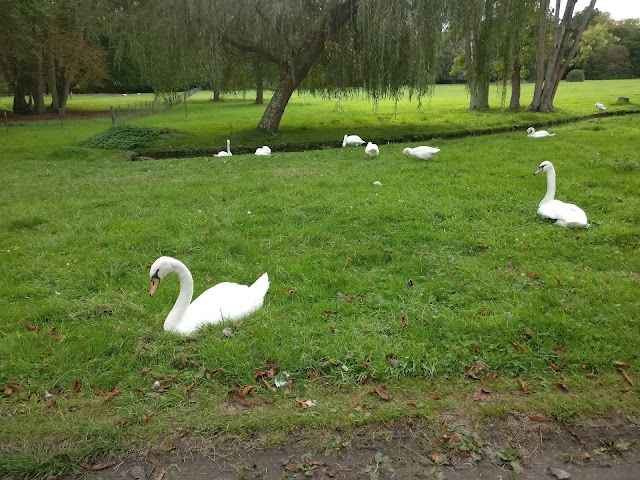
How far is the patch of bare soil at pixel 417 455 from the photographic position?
304 cm

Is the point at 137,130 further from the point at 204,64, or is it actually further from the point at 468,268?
the point at 468,268

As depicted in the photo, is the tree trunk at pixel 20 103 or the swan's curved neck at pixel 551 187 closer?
the swan's curved neck at pixel 551 187

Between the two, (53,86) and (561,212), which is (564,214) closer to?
(561,212)

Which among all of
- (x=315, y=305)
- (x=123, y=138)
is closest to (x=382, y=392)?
(x=315, y=305)

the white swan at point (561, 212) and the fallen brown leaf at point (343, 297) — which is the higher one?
the white swan at point (561, 212)

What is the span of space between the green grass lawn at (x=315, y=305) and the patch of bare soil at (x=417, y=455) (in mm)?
123

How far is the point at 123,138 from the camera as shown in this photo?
1850 centimetres

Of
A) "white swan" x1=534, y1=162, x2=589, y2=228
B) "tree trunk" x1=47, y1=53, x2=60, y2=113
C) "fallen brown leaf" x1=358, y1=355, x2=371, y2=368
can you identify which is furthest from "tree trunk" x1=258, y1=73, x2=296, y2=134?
"tree trunk" x1=47, y1=53, x2=60, y2=113

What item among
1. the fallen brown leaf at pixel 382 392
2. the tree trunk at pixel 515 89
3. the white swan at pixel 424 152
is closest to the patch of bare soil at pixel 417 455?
the fallen brown leaf at pixel 382 392

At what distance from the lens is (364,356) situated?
409 centimetres

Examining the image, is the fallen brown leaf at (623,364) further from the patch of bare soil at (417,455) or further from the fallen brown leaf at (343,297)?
the fallen brown leaf at (343,297)

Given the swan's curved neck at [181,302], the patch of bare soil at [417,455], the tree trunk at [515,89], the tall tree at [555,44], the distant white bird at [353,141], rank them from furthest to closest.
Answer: the tree trunk at [515,89] < the tall tree at [555,44] < the distant white bird at [353,141] < the swan's curved neck at [181,302] < the patch of bare soil at [417,455]

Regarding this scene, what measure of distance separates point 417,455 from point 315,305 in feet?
6.77

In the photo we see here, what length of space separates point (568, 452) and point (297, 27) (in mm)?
14669
